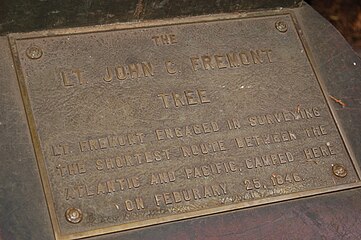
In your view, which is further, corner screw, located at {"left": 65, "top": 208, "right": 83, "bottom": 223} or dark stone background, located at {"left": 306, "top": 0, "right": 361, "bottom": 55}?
dark stone background, located at {"left": 306, "top": 0, "right": 361, "bottom": 55}

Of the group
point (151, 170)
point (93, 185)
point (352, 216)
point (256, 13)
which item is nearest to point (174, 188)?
point (151, 170)

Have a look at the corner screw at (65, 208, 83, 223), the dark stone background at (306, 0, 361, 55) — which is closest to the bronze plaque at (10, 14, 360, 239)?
the corner screw at (65, 208, 83, 223)

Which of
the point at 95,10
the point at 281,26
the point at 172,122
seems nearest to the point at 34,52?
the point at 95,10

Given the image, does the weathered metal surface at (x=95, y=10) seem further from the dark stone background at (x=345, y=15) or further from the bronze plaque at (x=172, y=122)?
the dark stone background at (x=345, y=15)

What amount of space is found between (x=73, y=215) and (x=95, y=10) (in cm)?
75

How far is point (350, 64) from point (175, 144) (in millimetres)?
799

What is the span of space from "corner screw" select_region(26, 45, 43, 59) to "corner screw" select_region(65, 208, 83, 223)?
1.82 feet

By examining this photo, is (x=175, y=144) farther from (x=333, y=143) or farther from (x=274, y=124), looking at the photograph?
(x=333, y=143)

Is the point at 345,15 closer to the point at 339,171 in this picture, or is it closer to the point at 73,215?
the point at 339,171

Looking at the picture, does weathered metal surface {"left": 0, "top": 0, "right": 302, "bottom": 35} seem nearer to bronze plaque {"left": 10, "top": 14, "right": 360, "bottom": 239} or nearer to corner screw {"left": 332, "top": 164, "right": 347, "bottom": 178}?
bronze plaque {"left": 10, "top": 14, "right": 360, "bottom": 239}

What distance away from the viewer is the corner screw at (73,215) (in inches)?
91.1

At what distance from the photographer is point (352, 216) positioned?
8.30 feet

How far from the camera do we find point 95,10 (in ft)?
8.65

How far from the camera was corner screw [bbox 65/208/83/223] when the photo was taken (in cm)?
231
